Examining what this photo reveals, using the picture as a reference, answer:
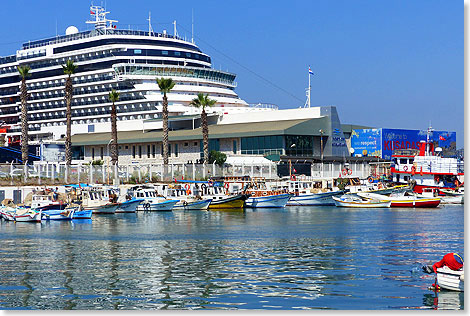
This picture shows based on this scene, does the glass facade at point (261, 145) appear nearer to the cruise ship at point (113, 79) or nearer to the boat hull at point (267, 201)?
the cruise ship at point (113, 79)

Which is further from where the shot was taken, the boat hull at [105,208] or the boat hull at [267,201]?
the boat hull at [267,201]

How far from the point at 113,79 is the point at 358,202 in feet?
171

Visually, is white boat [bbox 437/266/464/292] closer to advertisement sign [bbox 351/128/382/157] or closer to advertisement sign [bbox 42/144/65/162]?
advertisement sign [bbox 351/128/382/157]

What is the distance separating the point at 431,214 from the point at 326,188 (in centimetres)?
2504

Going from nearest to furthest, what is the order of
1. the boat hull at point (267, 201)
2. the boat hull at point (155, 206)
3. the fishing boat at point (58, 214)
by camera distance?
1. the fishing boat at point (58, 214)
2. the boat hull at point (155, 206)
3. the boat hull at point (267, 201)

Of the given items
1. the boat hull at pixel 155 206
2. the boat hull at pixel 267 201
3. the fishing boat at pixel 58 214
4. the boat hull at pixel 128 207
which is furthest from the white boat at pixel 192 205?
the fishing boat at pixel 58 214

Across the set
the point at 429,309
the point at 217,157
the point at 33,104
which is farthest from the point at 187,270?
the point at 33,104

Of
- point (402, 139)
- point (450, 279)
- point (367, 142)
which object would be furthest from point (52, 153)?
point (450, 279)

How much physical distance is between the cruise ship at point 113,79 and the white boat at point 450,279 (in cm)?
8133

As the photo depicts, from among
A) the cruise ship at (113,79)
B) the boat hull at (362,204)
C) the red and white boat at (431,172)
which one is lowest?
the boat hull at (362,204)

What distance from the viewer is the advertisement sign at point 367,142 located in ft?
347

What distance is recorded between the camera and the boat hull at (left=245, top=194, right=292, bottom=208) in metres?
69.4

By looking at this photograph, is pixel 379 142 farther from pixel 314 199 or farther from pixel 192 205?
pixel 192 205

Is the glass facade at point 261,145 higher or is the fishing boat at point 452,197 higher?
the glass facade at point 261,145
